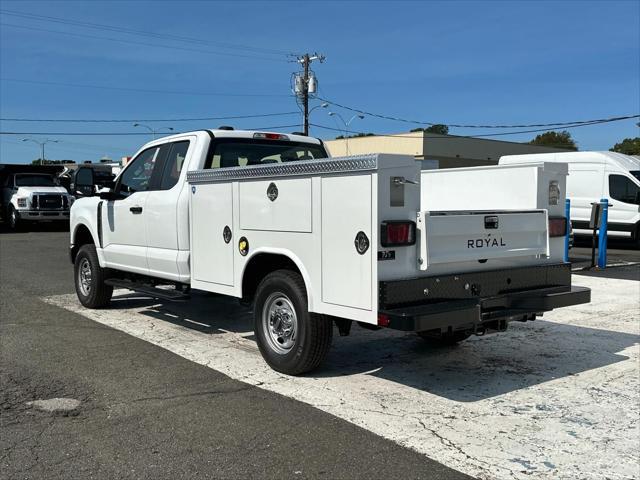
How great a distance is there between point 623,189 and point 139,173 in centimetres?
1547

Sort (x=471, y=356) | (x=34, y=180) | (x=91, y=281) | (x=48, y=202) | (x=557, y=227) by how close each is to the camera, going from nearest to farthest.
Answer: (x=557, y=227) → (x=471, y=356) → (x=91, y=281) → (x=48, y=202) → (x=34, y=180)

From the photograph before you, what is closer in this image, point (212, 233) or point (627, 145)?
point (212, 233)

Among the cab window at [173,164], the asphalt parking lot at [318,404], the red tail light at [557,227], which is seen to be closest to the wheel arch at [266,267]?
the asphalt parking lot at [318,404]

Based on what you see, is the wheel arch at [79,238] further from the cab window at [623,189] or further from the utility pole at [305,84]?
the utility pole at [305,84]

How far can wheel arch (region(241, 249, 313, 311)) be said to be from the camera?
5.13 metres

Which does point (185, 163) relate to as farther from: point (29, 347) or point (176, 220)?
point (29, 347)

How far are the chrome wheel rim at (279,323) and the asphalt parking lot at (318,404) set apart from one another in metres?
0.28

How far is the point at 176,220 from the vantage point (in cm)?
670

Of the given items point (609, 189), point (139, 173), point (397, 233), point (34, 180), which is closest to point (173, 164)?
point (139, 173)

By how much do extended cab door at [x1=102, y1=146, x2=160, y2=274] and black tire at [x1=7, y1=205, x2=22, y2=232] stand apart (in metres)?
18.5

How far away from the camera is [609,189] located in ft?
61.1

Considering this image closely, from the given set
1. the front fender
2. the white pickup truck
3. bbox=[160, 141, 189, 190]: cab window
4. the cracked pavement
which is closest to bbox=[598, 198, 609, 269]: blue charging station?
the white pickup truck

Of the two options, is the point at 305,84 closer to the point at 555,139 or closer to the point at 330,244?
the point at 330,244

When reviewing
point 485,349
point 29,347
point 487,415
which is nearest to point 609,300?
point 485,349
